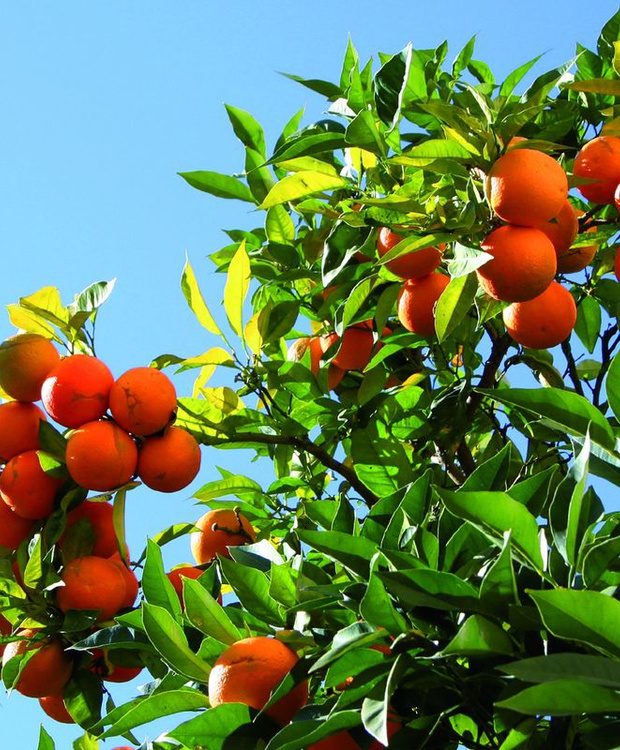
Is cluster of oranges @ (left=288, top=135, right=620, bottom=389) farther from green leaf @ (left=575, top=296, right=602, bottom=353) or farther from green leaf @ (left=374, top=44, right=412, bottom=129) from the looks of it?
green leaf @ (left=575, top=296, right=602, bottom=353)

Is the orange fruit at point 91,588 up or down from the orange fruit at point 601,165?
down

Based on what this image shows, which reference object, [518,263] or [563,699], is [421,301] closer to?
[518,263]

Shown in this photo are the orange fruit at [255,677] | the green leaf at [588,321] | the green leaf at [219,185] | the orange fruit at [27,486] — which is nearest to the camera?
the orange fruit at [255,677]

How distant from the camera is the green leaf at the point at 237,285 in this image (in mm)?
2045

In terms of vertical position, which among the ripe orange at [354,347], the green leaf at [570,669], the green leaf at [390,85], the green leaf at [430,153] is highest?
the green leaf at [390,85]

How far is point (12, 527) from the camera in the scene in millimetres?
1984

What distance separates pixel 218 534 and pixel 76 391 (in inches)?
23.0

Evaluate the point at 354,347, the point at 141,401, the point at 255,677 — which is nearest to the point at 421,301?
the point at 354,347

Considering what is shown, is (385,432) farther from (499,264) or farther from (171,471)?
(499,264)

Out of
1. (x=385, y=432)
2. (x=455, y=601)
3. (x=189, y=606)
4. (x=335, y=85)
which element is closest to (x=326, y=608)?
(x=189, y=606)

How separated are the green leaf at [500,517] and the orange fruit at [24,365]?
43.1 inches

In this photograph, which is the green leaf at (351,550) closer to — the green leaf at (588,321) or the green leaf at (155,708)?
the green leaf at (155,708)

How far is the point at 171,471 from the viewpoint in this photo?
6.22 feet

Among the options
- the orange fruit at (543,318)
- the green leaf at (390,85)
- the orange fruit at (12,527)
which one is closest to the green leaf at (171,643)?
the orange fruit at (12,527)
